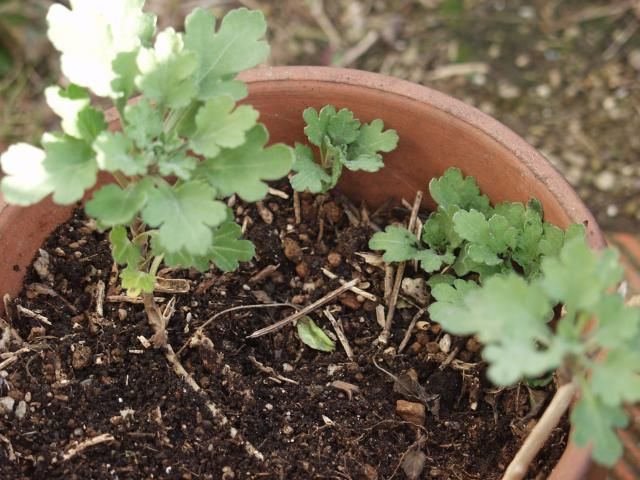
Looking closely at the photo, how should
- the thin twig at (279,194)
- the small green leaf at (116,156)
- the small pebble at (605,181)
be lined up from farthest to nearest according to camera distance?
the small pebble at (605,181) < the thin twig at (279,194) < the small green leaf at (116,156)

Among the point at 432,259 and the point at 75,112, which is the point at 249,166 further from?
the point at 432,259

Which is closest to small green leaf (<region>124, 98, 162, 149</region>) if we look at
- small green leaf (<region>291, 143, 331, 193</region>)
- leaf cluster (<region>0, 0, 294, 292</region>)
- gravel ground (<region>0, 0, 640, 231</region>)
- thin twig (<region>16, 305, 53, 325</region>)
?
leaf cluster (<region>0, 0, 294, 292</region>)

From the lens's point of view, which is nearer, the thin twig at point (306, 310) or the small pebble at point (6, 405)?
the small pebble at point (6, 405)

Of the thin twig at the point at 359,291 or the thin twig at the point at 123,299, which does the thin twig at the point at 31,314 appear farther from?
the thin twig at the point at 359,291

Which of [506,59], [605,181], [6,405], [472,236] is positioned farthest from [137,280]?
[506,59]

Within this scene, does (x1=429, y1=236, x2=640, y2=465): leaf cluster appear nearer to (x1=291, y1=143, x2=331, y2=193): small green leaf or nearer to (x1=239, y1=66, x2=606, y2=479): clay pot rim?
(x1=239, y1=66, x2=606, y2=479): clay pot rim

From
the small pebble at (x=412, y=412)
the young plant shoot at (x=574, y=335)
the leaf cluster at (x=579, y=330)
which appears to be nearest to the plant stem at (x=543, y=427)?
the young plant shoot at (x=574, y=335)
